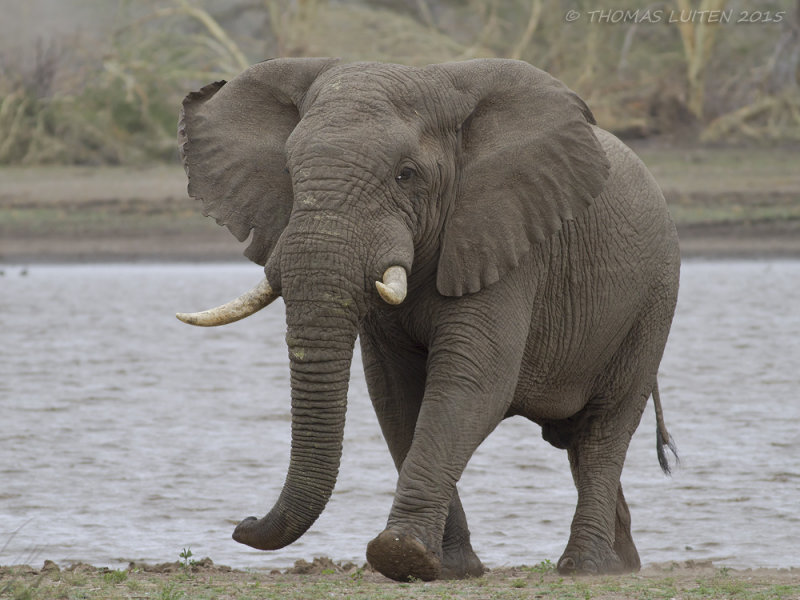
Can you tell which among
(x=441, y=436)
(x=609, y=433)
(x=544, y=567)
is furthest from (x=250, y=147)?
(x=544, y=567)

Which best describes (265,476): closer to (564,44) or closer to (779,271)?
(779,271)

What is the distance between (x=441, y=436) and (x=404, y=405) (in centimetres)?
66

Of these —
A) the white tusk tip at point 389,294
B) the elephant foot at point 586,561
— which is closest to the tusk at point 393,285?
the white tusk tip at point 389,294

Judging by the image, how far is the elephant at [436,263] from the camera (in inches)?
193

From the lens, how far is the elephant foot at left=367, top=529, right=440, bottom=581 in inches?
196

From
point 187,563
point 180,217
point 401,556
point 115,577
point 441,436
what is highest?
point 441,436

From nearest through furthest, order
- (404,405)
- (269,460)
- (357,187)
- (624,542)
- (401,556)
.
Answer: (357,187) < (401,556) < (404,405) < (624,542) < (269,460)

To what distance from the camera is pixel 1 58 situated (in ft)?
85.4

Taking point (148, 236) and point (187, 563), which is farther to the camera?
point (148, 236)

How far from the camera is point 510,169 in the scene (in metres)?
5.37

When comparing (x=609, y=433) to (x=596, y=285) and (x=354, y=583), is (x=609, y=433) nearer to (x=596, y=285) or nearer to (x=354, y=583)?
(x=596, y=285)

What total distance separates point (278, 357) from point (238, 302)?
9.88 meters

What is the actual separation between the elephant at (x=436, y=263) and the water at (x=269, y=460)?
1125mm

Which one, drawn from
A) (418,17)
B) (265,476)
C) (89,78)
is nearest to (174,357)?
(265,476)
